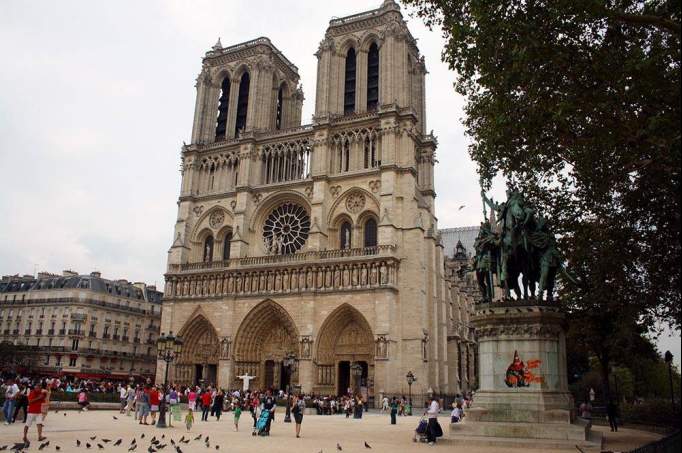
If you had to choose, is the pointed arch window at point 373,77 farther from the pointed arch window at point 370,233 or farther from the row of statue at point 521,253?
the row of statue at point 521,253

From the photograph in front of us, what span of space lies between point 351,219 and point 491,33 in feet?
84.2

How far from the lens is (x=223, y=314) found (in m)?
38.6

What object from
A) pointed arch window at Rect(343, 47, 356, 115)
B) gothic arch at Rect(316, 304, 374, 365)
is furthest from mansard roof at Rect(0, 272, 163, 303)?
pointed arch window at Rect(343, 47, 356, 115)

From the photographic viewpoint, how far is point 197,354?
133ft

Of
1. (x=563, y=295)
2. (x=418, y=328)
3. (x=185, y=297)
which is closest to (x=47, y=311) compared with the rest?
(x=185, y=297)

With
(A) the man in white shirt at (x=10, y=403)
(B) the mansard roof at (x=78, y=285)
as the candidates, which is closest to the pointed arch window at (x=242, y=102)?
(B) the mansard roof at (x=78, y=285)

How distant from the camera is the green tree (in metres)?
11.3

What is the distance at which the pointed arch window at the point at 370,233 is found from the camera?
37.7 metres

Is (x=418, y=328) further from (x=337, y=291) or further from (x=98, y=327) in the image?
(x=98, y=327)

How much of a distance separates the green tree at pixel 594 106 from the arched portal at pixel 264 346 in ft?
78.0

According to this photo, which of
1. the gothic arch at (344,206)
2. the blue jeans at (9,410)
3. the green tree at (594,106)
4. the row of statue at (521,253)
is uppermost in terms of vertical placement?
the gothic arch at (344,206)

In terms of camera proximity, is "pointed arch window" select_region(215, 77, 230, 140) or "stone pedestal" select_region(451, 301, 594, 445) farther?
"pointed arch window" select_region(215, 77, 230, 140)

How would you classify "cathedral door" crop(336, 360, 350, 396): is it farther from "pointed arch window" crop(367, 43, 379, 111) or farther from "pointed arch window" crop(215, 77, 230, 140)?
"pointed arch window" crop(215, 77, 230, 140)

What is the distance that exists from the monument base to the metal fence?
12.2 ft
